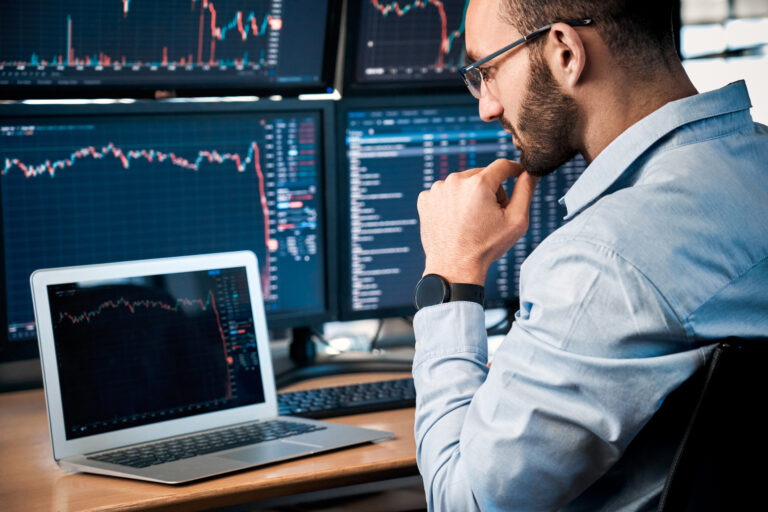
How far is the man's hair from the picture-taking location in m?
0.99

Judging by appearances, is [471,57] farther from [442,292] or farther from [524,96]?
[442,292]

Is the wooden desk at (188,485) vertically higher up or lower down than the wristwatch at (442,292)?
lower down

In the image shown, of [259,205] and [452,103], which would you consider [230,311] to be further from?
[452,103]

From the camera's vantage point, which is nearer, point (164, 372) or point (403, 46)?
point (164, 372)

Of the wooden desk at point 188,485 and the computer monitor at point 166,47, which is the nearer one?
the wooden desk at point 188,485

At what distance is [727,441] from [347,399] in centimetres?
82

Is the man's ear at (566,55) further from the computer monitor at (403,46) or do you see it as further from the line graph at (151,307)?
the computer monitor at (403,46)

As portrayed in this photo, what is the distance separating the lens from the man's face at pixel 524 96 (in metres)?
1.05

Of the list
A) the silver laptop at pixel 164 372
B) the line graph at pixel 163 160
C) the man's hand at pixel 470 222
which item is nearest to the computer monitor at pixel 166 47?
the line graph at pixel 163 160

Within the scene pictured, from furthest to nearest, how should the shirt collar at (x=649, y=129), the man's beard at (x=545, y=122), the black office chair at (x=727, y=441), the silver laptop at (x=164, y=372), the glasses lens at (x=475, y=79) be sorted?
the silver laptop at (x=164, y=372) < the glasses lens at (x=475, y=79) < the man's beard at (x=545, y=122) < the shirt collar at (x=649, y=129) < the black office chair at (x=727, y=441)

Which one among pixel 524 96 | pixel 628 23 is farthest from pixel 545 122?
pixel 628 23

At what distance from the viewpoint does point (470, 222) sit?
1.20 meters

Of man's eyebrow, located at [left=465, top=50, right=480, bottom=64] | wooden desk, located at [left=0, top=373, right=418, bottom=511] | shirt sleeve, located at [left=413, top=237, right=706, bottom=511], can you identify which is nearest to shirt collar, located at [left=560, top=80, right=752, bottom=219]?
shirt sleeve, located at [left=413, top=237, right=706, bottom=511]

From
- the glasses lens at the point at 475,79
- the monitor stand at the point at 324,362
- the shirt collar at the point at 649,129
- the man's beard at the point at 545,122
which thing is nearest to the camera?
the shirt collar at the point at 649,129
